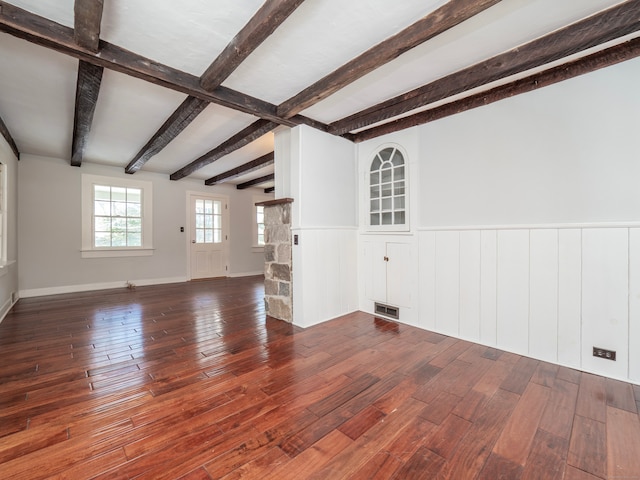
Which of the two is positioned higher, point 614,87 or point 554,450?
point 614,87

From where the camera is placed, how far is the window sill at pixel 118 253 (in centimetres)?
526

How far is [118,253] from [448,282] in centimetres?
601

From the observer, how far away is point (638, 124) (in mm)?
1925

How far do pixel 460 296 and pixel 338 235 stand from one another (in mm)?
1519

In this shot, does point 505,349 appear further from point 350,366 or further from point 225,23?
point 225,23

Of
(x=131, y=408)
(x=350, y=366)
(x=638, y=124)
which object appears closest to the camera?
(x=131, y=408)

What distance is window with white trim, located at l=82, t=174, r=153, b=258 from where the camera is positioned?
207 inches

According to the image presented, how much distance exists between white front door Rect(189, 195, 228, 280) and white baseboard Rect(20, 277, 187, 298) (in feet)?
1.76

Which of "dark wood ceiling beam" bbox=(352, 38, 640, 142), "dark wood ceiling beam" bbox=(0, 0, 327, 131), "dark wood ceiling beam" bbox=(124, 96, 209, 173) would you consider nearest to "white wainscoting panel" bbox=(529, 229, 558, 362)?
"dark wood ceiling beam" bbox=(352, 38, 640, 142)

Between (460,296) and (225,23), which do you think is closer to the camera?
(225,23)

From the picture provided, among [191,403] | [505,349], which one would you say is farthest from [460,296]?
[191,403]

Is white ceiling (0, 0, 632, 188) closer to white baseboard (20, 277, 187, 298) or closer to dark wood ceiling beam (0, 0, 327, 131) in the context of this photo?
dark wood ceiling beam (0, 0, 327, 131)

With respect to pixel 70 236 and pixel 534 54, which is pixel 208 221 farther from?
pixel 534 54

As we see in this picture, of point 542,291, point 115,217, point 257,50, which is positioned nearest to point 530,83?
point 542,291
